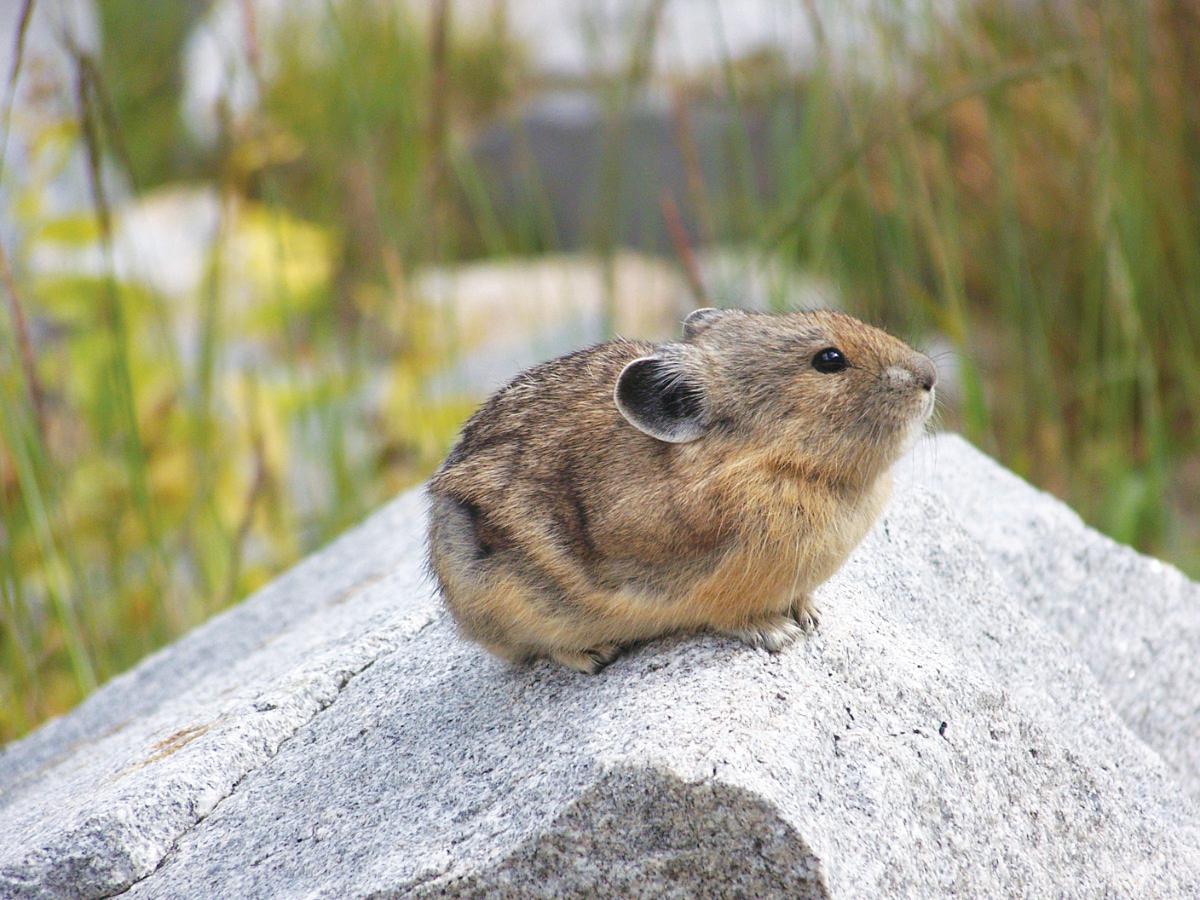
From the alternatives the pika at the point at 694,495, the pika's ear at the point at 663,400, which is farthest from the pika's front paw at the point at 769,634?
the pika's ear at the point at 663,400

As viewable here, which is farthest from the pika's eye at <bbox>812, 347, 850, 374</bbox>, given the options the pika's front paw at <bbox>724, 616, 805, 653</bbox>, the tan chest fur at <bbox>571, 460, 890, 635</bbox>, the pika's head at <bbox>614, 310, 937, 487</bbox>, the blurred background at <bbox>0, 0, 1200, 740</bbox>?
the blurred background at <bbox>0, 0, 1200, 740</bbox>

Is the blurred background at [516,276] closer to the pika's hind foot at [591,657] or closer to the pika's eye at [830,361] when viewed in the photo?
the pika's eye at [830,361]

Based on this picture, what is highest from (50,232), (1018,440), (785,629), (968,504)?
(50,232)

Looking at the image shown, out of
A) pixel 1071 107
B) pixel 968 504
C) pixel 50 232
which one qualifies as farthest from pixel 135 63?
pixel 968 504

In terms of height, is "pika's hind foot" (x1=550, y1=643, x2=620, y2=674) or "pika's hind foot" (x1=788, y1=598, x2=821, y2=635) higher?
"pika's hind foot" (x1=788, y1=598, x2=821, y2=635)

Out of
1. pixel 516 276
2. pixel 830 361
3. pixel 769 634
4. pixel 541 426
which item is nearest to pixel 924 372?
pixel 830 361

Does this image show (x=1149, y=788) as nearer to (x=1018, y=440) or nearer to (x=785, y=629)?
(x=785, y=629)

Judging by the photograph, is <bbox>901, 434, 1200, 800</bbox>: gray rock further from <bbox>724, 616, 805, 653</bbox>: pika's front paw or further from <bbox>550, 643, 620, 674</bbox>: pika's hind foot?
<bbox>550, 643, 620, 674</bbox>: pika's hind foot
